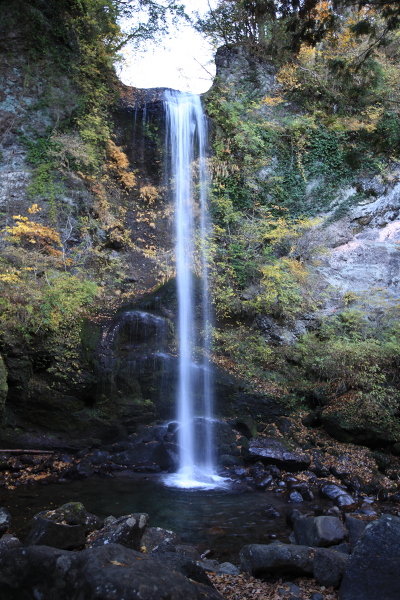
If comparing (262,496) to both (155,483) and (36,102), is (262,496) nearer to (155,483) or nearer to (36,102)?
(155,483)

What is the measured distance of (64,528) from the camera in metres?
3.92

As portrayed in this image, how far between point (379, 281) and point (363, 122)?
6675 mm

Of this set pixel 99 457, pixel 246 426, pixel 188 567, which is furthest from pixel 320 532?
→ pixel 99 457

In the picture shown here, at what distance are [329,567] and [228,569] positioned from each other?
1.17 meters

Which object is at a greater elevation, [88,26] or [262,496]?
[88,26]

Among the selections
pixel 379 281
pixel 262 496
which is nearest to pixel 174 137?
pixel 379 281

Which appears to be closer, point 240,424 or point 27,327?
point 27,327

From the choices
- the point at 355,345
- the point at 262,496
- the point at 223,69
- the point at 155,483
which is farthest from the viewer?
the point at 223,69

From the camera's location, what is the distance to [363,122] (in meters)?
14.6

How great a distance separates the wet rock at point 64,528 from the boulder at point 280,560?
190cm

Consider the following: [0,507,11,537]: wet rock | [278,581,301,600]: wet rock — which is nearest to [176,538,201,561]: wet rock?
[278,581,301,600]: wet rock

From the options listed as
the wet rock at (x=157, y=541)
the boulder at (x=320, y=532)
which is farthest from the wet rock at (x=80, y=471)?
the boulder at (x=320, y=532)

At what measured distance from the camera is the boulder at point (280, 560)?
3844 mm

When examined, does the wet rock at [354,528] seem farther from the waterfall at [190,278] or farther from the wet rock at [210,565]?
the waterfall at [190,278]
